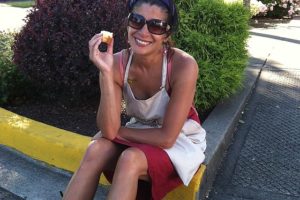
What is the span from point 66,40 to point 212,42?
1256mm

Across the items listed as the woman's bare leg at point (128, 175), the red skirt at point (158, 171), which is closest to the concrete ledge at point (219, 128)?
the red skirt at point (158, 171)

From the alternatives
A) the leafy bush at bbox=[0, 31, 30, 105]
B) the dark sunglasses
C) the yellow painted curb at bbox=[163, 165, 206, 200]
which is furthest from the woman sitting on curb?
the leafy bush at bbox=[0, 31, 30, 105]

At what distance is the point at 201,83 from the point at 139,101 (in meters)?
1.39

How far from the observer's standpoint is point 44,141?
333 centimetres

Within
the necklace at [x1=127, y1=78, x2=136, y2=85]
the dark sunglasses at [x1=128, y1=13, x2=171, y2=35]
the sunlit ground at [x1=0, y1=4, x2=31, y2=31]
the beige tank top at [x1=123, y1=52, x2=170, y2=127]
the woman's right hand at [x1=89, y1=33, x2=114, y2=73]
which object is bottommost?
the sunlit ground at [x1=0, y1=4, x2=31, y2=31]

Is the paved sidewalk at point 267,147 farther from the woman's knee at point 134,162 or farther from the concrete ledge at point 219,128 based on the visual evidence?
the woman's knee at point 134,162

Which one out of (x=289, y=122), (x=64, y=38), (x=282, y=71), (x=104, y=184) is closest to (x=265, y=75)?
(x=282, y=71)

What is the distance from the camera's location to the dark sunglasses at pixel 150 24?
7.90 ft

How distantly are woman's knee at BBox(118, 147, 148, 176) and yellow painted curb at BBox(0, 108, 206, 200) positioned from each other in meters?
0.65

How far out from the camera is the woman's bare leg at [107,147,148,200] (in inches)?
90.4

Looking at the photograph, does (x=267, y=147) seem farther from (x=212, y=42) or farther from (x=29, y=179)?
(x=29, y=179)

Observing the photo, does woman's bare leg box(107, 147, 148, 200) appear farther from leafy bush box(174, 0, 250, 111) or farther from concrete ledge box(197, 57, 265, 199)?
leafy bush box(174, 0, 250, 111)

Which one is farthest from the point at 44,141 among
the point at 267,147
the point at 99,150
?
the point at 267,147

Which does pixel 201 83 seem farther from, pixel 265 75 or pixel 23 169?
pixel 265 75
